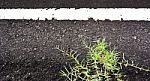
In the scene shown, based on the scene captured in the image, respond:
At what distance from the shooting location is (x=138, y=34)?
142 inches

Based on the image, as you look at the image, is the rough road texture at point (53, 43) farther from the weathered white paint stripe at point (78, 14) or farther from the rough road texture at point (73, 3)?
the rough road texture at point (73, 3)

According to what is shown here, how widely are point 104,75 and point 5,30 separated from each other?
4.68ft

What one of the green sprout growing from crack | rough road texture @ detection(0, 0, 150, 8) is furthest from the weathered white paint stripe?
the green sprout growing from crack

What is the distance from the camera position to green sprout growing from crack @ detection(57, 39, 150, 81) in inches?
115

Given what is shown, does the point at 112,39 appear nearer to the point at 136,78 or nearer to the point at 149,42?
the point at 149,42

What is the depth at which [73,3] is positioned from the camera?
12.7ft

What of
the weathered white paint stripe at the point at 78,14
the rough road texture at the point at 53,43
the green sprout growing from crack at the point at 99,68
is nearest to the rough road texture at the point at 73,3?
the weathered white paint stripe at the point at 78,14

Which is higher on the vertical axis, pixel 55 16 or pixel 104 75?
pixel 55 16

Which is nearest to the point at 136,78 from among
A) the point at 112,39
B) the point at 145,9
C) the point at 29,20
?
the point at 112,39

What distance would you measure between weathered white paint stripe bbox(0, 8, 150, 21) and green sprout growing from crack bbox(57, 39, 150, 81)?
2.03 feet

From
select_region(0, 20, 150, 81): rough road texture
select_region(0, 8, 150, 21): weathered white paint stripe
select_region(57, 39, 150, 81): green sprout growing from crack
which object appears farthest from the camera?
select_region(0, 8, 150, 21): weathered white paint stripe

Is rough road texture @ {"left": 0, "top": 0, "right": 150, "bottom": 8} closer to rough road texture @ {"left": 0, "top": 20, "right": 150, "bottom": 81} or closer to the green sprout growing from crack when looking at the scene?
rough road texture @ {"left": 0, "top": 20, "right": 150, "bottom": 81}

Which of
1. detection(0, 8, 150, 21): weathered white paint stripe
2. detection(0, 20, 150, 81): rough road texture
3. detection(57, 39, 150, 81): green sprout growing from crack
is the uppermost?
detection(0, 8, 150, 21): weathered white paint stripe

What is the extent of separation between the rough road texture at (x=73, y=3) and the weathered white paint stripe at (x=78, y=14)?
1.9 inches
